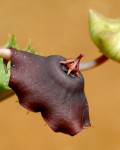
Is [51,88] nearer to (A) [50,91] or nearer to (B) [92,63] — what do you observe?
(A) [50,91]

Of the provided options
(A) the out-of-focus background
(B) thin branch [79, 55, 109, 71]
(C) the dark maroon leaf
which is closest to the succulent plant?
(C) the dark maroon leaf

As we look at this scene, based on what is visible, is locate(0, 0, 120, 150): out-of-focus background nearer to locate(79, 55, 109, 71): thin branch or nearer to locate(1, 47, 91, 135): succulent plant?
locate(79, 55, 109, 71): thin branch

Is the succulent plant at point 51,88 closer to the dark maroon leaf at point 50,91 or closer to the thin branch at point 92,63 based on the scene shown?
the dark maroon leaf at point 50,91

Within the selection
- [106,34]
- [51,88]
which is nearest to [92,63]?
[106,34]

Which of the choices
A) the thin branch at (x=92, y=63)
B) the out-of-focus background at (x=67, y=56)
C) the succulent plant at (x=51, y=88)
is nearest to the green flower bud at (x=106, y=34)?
the thin branch at (x=92, y=63)

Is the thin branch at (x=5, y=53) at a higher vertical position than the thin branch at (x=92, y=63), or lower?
higher

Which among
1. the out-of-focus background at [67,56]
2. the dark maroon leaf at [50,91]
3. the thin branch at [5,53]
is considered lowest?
the out-of-focus background at [67,56]

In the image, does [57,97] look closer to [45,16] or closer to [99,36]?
[99,36]
